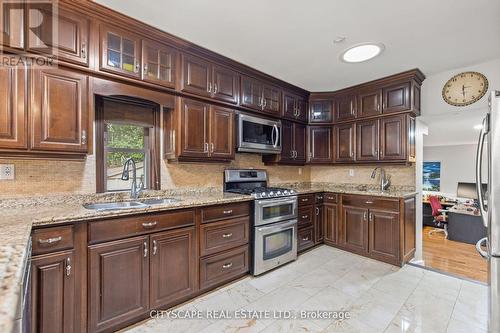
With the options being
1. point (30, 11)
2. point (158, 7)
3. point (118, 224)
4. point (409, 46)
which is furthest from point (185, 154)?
point (409, 46)

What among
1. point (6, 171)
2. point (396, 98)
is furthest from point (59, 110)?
point (396, 98)

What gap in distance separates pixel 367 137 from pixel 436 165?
525 cm

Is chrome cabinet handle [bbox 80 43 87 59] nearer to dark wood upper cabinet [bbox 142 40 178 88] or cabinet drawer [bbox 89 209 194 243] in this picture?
dark wood upper cabinet [bbox 142 40 178 88]

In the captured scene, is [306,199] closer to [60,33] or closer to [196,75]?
[196,75]

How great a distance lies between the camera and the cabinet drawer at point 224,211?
2.26m

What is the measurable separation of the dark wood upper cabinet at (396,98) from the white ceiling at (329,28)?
0.27 metres

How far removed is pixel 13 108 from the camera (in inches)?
63.6

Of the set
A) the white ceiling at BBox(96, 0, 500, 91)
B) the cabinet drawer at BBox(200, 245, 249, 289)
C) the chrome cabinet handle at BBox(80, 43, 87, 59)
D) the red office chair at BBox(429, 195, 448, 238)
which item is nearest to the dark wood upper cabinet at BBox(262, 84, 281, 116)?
the white ceiling at BBox(96, 0, 500, 91)

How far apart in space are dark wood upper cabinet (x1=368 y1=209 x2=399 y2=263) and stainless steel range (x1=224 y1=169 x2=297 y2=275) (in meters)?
1.06

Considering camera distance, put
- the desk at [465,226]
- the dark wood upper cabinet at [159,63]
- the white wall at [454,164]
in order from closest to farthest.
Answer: the dark wood upper cabinet at [159,63], the desk at [465,226], the white wall at [454,164]

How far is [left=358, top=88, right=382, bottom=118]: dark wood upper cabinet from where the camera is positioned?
3361 millimetres

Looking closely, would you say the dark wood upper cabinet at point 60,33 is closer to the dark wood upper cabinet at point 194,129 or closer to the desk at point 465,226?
the dark wood upper cabinet at point 194,129

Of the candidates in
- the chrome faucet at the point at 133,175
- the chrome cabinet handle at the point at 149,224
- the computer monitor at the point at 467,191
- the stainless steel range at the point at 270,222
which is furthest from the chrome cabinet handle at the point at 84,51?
the computer monitor at the point at 467,191

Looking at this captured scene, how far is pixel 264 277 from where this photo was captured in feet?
8.75
